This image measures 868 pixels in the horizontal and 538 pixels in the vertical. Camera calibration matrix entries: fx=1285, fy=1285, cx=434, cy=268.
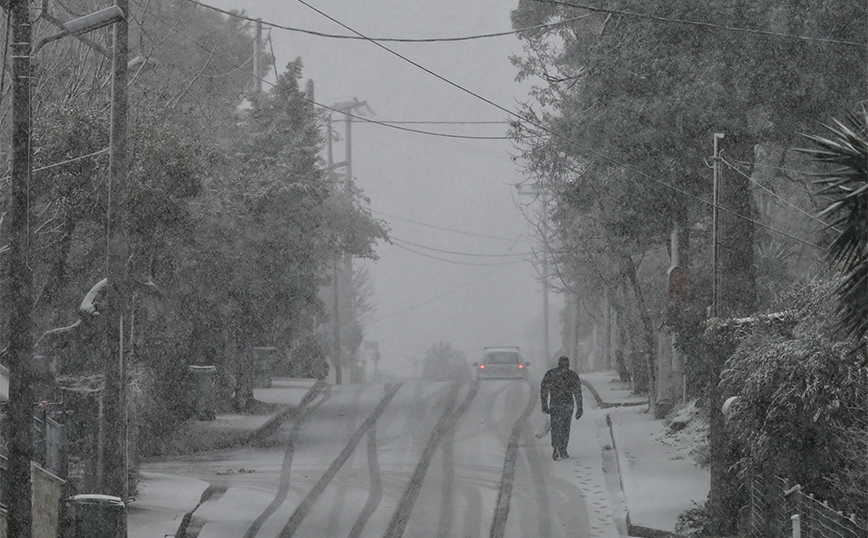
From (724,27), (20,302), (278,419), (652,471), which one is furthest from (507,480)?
(20,302)

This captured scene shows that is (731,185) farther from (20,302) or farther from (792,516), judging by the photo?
(20,302)

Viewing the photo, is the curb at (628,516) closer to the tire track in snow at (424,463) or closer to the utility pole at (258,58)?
the tire track in snow at (424,463)

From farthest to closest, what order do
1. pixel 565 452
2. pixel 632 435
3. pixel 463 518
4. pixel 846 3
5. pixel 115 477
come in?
pixel 632 435 < pixel 565 452 < pixel 846 3 < pixel 463 518 < pixel 115 477

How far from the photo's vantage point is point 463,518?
1823cm

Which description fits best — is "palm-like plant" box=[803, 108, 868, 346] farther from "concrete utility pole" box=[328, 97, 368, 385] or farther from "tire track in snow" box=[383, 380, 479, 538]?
"concrete utility pole" box=[328, 97, 368, 385]

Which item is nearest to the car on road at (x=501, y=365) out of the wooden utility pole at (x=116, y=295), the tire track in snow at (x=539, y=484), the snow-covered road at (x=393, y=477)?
the snow-covered road at (x=393, y=477)

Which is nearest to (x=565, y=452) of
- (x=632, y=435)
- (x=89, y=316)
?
(x=632, y=435)

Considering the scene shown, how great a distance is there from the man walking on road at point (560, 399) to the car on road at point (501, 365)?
1893cm

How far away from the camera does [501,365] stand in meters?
43.0

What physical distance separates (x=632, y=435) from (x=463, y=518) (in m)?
8.42

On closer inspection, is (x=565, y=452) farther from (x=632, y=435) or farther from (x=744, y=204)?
(x=744, y=204)

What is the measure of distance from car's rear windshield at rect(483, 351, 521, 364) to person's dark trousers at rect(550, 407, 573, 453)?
2034cm

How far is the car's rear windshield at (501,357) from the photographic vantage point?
43594 mm

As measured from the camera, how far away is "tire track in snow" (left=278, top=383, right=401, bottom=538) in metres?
18.0
